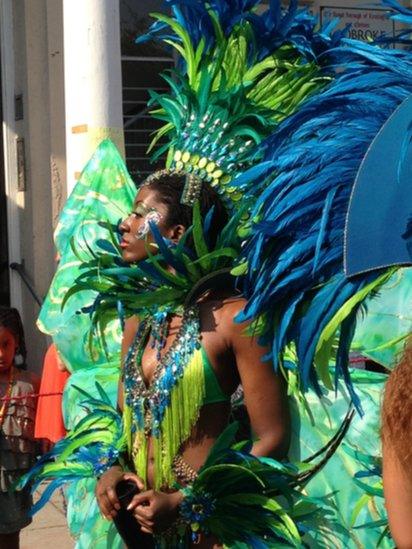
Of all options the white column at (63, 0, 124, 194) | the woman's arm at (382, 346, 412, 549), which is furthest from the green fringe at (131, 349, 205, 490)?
the white column at (63, 0, 124, 194)

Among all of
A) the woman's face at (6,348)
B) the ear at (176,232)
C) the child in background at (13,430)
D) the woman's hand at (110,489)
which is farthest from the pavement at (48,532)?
the ear at (176,232)

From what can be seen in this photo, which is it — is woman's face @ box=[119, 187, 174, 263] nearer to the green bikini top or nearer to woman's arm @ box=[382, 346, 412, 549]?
the green bikini top

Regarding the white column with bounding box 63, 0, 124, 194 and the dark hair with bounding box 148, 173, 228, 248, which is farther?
the white column with bounding box 63, 0, 124, 194

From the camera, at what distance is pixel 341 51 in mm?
2883

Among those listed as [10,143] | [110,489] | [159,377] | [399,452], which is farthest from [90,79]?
[399,452]

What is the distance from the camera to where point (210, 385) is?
3.34 metres

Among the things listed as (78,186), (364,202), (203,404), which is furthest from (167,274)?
(78,186)

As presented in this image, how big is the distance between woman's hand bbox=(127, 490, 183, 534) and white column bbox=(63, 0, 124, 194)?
383 cm

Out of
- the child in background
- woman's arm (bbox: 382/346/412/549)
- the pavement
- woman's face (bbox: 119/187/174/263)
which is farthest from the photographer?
the pavement

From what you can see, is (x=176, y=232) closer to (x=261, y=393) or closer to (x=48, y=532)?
(x=261, y=393)

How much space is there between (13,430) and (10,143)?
15.4 feet

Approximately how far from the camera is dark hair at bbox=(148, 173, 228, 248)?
3.55 m

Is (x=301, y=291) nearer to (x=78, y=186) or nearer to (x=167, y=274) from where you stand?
(x=167, y=274)

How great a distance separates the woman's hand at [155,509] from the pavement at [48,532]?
3.53m
